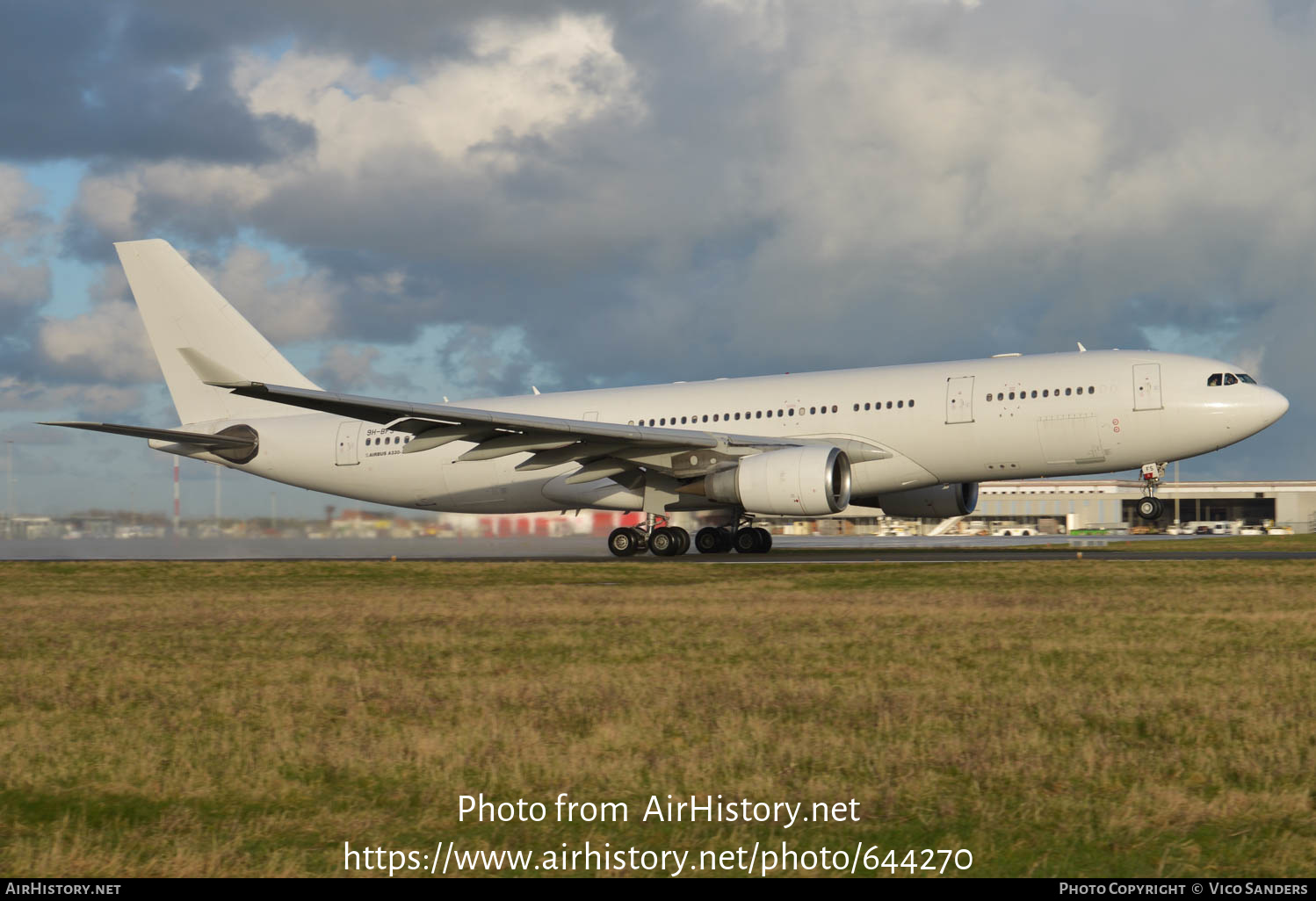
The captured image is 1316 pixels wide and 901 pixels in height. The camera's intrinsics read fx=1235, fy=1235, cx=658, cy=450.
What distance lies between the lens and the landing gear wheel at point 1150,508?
89.6 feet

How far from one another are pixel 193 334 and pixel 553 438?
13.4 meters

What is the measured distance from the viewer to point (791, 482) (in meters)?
27.4

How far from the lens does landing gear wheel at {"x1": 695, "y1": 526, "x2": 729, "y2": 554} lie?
32375mm

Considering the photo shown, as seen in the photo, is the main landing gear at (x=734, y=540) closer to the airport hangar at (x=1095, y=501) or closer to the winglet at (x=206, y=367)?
the winglet at (x=206, y=367)

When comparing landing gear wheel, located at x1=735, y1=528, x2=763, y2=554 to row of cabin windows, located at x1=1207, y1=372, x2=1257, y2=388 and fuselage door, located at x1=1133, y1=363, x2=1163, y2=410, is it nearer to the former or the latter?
fuselage door, located at x1=1133, y1=363, x2=1163, y2=410

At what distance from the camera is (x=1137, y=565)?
2388 cm

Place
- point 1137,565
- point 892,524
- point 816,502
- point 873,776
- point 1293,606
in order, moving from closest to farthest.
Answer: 1. point 873,776
2. point 1293,606
3. point 1137,565
4. point 816,502
5. point 892,524

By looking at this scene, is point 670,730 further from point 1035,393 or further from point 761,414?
point 761,414

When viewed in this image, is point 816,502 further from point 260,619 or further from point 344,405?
point 260,619

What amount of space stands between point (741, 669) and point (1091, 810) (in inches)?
197

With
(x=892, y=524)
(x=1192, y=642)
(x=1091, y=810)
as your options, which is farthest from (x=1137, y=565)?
(x=892, y=524)

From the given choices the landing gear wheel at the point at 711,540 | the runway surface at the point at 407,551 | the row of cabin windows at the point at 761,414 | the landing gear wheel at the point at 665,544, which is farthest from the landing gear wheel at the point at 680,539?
the row of cabin windows at the point at 761,414

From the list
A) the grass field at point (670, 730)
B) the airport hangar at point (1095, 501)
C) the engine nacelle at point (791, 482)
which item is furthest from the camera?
the airport hangar at point (1095, 501)

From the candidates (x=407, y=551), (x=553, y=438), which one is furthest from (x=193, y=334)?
(x=553, y=438)
